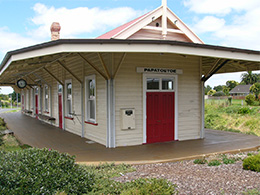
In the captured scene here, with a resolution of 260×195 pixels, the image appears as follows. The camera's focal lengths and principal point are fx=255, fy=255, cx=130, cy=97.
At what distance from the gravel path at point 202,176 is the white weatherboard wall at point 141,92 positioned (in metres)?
2.20

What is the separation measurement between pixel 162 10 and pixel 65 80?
5540 millimetres

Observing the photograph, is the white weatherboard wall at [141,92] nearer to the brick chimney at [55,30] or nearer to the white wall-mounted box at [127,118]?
the white wall-mounted box at [127,118]

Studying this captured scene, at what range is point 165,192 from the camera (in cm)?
386

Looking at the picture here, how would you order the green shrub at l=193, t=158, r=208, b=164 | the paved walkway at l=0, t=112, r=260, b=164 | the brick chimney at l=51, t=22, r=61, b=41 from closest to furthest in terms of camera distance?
the green shrub at l=193, t=158, r=208, b=164, the paved walkway at l=0, t=112, r=260, b=164, the brick chimney at l=51, t=22, r=61, b=41

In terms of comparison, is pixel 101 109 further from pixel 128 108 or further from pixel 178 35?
pixel 178 35

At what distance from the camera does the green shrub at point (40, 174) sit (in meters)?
3.63

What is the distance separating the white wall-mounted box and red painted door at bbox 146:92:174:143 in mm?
616

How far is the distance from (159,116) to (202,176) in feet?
12.4

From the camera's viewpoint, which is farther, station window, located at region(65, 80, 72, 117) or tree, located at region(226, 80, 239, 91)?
tree, located at region(226, 80, 239, 91)

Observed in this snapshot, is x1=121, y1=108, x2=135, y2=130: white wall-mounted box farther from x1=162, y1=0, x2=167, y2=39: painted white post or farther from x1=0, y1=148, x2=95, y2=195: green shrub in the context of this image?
x1=162, y1=0, x2=167, y2=39: painted white post

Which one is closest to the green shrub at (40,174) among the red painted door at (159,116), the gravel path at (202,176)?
the gravel path at (202,176)

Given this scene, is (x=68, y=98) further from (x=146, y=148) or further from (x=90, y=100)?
(x=146, y=148)

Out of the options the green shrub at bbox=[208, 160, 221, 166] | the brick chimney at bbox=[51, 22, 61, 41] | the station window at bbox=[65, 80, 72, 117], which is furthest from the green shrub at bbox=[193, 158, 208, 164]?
the brick chimney at bbox=[51, 22, 61, 41]

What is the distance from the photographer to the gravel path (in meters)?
4.33
